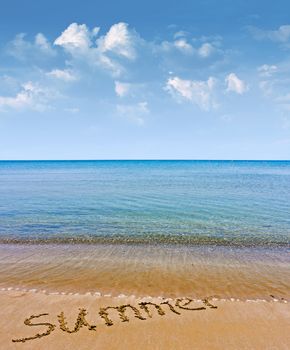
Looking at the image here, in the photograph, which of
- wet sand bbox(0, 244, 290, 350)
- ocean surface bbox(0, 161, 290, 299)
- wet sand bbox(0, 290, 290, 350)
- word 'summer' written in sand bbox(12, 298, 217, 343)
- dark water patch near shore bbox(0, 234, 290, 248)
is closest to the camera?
wet sand bbox(0, 290, 290, 350)

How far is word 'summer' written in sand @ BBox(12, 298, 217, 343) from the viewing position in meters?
8.07

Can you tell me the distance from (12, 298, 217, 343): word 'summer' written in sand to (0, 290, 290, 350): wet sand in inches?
1.1

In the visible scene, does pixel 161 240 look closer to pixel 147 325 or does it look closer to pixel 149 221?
pixel 149 221

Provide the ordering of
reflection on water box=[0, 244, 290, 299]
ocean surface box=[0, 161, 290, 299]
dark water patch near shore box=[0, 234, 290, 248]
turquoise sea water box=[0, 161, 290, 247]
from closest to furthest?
reflection on water box=[0, 244, 290, 299] → ocean surface box=[0, 161, 290, 299] → dark water patch near shore box=[0, 234, 290, 248] → turquoise sea water box=[0, 161, 290, 247]

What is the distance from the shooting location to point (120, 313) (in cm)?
886

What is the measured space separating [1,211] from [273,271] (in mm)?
21544

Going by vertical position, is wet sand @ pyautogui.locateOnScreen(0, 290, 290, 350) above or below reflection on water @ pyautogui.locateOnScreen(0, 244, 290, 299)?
above

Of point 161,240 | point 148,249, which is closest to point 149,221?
point 161,240

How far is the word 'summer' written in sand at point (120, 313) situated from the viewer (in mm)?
8069

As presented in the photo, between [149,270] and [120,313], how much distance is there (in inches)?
158

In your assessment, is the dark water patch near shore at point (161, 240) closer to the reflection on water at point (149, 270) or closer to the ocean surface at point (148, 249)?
the ocean surface at point (148, 249)

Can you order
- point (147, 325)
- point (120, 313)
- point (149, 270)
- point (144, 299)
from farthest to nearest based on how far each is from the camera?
point (149, 270)
point (144, 299)
point (120, 313)
point (147, 325)

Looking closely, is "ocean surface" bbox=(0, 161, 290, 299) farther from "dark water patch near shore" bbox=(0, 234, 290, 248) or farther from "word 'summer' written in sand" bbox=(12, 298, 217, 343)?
"word 'summer' written in sand" bbox=(12, 298, 217, 343)

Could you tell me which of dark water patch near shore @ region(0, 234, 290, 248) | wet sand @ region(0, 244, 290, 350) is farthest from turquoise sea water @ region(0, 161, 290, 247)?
wet sand @ region(0, 244, 290, 350)
